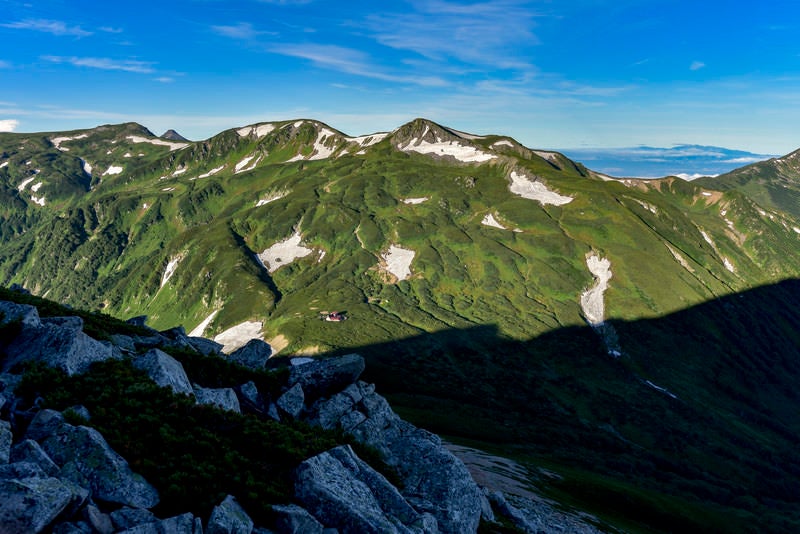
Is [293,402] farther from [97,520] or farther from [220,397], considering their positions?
[97,520]

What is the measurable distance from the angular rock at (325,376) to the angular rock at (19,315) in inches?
778

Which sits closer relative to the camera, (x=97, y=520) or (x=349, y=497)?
(x=97, y=520)

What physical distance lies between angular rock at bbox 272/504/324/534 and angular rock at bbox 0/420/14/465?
1109 cm

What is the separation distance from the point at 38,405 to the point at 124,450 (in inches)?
251

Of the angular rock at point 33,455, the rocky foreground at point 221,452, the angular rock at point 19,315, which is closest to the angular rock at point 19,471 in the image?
the rocky foreground at point 221,452

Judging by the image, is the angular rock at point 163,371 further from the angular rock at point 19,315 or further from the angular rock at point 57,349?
the angular rock at point 19,315

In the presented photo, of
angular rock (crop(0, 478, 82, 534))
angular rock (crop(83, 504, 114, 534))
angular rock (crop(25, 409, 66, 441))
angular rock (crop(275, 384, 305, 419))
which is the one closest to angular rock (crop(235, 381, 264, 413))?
angular rock (crop(275, 384, 305, 419))

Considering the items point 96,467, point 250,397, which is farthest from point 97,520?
point 250,397

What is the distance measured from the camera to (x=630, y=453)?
6732 inches

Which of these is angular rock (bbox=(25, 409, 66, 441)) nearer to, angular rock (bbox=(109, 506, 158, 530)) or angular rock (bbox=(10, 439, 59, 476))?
angular rock (bbox=(10, 439, 59, 476))

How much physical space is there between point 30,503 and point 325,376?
2648 cm

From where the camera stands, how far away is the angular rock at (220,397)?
105 feet

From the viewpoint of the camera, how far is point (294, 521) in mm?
20734

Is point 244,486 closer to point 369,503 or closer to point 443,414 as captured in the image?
point 369,503
